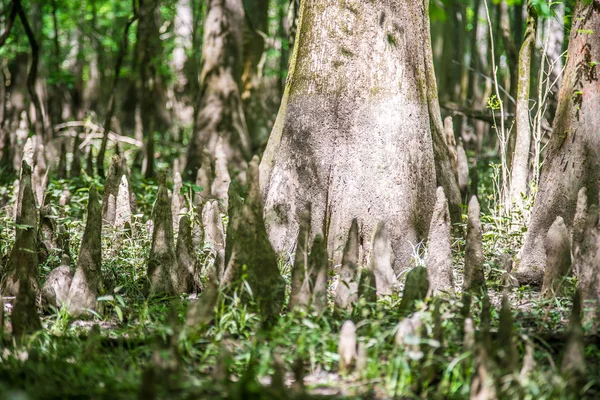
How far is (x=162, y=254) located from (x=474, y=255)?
1806mm

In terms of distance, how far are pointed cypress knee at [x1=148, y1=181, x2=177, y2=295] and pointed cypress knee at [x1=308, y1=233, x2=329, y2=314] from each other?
1.03m

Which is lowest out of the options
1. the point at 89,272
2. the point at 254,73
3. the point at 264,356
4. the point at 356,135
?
the point at 264,356

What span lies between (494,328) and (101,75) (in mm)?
18570

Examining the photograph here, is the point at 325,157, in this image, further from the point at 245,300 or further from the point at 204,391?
the point at 204,391

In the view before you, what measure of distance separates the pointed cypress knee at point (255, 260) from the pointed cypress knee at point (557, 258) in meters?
1.54

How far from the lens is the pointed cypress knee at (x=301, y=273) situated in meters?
3.17

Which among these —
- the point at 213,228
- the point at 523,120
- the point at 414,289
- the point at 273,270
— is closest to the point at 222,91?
the point at 213,228

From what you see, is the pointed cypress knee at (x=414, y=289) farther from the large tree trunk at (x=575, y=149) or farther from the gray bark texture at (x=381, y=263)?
the large tree trunk at (x=575, y=149)

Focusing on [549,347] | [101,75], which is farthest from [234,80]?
[101,75]

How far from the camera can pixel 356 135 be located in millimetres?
4246

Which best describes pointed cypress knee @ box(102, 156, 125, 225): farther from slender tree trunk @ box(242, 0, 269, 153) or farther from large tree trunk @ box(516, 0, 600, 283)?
slender tree trunk @ box(242, 0, 269, 153)

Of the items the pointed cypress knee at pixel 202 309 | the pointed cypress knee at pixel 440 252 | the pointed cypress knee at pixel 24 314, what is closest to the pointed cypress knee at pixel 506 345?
the pointed cypress knee at pixel 440 252

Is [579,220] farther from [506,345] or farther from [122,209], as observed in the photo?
[122,209]

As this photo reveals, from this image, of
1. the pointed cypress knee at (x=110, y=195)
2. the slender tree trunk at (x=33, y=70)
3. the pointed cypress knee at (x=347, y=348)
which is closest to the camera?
the pointed cypress knee at (x=347, y=348)
